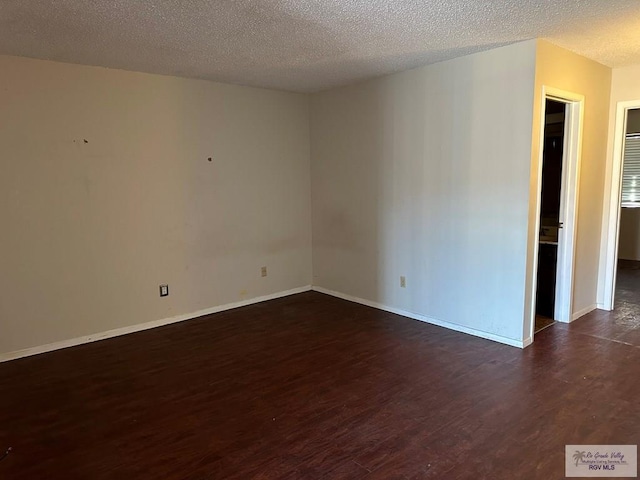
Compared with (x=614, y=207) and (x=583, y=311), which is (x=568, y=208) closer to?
(x=614, y=207)

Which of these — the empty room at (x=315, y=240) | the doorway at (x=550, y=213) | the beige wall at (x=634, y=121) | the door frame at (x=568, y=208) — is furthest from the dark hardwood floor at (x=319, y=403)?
the beige wall at (x=634, y=121)

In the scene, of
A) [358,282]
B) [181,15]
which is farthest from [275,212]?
[181,15]

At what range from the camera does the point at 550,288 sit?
413 cm

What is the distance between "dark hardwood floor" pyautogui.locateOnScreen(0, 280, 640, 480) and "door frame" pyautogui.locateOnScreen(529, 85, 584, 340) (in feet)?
0.82

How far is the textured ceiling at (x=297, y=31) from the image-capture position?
7.98ft

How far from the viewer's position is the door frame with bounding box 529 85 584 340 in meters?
3.65

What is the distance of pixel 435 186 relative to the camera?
394 cm

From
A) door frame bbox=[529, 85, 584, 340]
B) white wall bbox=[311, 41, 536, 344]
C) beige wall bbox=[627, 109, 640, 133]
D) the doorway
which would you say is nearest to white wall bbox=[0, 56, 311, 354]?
Result: white wall bbox=[311, 41, 536, 344]

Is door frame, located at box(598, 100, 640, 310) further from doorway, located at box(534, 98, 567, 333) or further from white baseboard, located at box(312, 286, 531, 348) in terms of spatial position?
white baseboard, located at box(312, 286, 531, 348)

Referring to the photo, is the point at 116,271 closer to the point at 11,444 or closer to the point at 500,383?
the point at 11,444

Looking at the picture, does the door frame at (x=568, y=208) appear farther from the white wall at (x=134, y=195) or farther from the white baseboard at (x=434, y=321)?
the white wall at (x=134, y=195)

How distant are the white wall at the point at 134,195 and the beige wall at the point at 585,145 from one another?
2.60 metres

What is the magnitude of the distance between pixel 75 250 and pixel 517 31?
3677 mm

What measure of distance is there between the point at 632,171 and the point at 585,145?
3.36m
